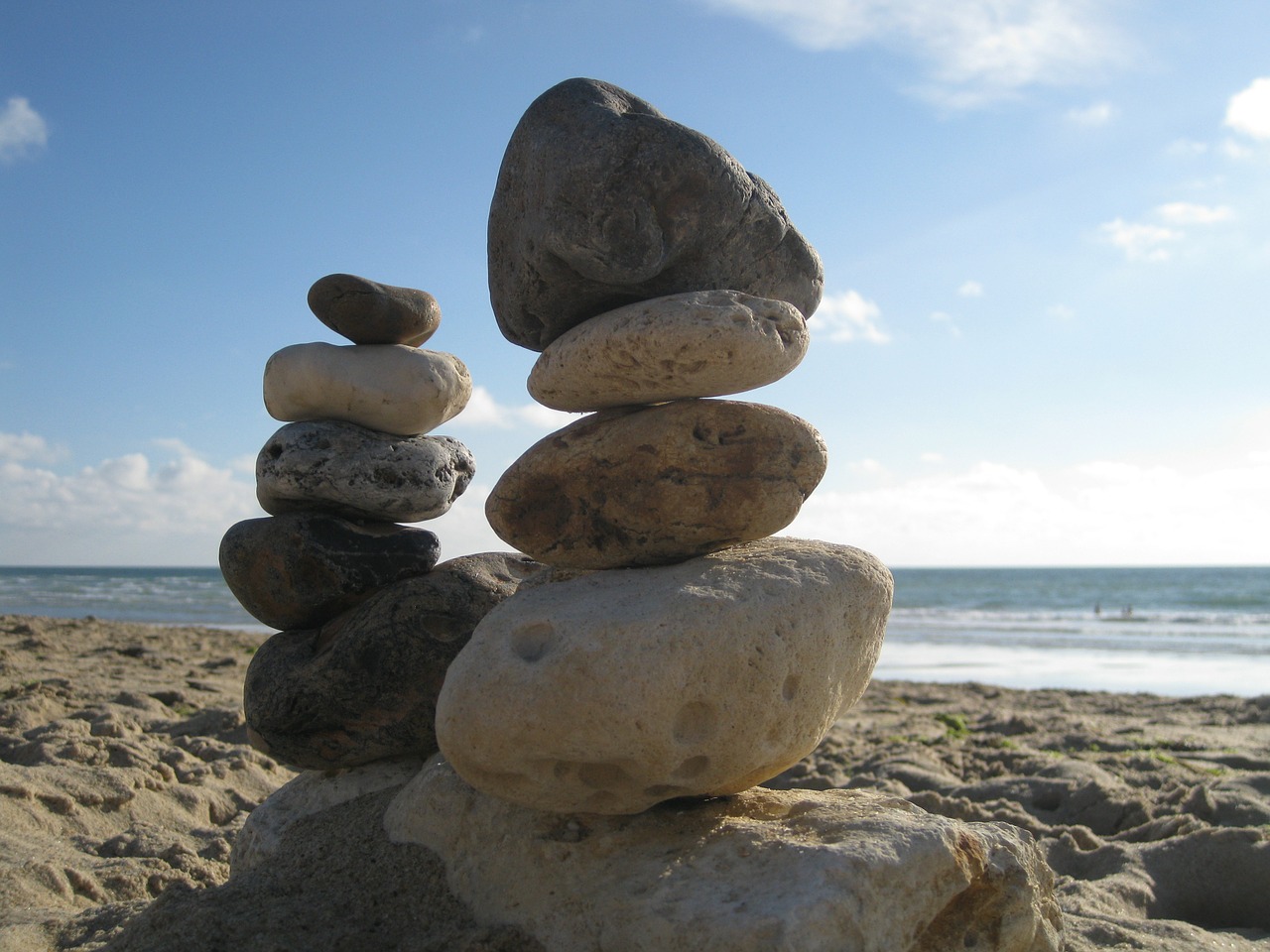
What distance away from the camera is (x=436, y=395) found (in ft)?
14.6

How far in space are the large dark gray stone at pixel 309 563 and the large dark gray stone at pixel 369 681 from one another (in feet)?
0.47

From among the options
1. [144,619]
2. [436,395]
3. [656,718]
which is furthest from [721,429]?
[144,619]

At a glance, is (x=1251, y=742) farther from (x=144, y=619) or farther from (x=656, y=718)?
(x=144, y=619)

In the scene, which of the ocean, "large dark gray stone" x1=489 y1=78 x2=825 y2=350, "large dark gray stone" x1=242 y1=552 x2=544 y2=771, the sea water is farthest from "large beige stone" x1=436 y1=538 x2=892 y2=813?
the sea water

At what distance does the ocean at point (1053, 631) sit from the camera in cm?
1474

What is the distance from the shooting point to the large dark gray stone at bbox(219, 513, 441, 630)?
13.8 ft

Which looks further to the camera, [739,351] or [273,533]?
[273,533]

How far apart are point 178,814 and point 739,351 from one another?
13.2ft

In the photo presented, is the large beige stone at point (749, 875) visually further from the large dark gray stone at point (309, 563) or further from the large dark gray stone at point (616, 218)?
the large dark gray stone at point (616, 218)

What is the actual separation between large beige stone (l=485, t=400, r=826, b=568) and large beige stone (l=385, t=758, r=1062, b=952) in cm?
90

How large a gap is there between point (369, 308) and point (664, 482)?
1.79 meters

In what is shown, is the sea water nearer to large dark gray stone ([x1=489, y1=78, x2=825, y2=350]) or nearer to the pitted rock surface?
large dark gray stone ([x1=489, y1=78, x2=825, y2=350])

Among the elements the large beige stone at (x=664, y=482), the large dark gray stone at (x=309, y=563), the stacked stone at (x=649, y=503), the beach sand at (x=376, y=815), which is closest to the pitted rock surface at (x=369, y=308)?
the stacked stone at (x=649, y=503)

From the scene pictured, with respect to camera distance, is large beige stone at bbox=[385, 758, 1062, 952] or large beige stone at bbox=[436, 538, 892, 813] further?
large beige stone at bbox=[436, 538, 892, 813]
